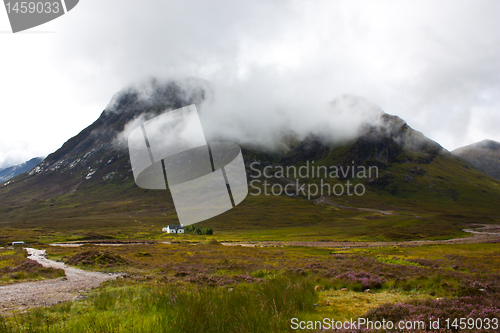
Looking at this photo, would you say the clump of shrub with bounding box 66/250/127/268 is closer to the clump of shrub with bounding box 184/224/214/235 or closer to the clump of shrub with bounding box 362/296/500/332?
the clump of shrub with bounding box 362/296/500/332

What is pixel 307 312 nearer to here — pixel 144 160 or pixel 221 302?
pixel 221 302

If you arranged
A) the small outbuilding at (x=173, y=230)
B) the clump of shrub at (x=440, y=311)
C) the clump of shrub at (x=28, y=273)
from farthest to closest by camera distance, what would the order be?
the small outbuilding at (x=173, y=230)
the clump of shrub at (x=28, y=273)
the clump of shrub at (x=440, y=311)

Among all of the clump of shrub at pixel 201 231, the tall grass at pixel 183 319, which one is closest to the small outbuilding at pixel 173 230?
the clump of shrub at pixel 201 231

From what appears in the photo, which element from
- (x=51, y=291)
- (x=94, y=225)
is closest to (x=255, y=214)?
(x=94, y=225)

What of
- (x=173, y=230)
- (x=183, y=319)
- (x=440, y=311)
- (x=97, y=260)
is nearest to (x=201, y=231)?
(x=173, y=230)

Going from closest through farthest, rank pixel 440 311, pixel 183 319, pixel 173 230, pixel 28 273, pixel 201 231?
pixel 183 319 → pixel 440 311 → pixel 28 273 → pixel 173 230 → pixel 201 231

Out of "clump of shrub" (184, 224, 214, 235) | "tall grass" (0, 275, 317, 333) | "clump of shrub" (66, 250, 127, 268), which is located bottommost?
"clump of shrub" (184, 224, 214, 235)

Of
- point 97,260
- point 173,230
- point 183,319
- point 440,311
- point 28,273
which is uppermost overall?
point 183,319

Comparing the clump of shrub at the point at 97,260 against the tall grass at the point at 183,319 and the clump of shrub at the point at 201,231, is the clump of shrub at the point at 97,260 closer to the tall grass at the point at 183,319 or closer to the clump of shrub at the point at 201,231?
the tall grass at the point at 183,319

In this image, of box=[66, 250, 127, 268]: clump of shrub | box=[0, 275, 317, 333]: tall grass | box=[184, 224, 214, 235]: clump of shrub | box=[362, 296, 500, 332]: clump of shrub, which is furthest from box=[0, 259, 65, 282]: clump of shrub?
box=[184, 224, 214, 235]: clump of shrub

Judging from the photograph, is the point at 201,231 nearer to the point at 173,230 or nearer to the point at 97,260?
the point at 173,230

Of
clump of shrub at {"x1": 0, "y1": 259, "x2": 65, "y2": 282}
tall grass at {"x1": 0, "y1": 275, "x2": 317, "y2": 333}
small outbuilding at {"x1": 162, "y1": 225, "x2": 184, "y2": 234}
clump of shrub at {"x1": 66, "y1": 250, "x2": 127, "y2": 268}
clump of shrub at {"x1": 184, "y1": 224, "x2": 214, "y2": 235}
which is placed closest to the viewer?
tall grass at {"x1": 0, "y1": 275, "x2": 317, "y2": 333}

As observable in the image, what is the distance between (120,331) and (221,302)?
2289 mm

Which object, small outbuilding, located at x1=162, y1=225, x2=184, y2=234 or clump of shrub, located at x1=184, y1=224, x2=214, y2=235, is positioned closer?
small outbuilding, located at x1=162, y1=225, x2=184, y2=234
